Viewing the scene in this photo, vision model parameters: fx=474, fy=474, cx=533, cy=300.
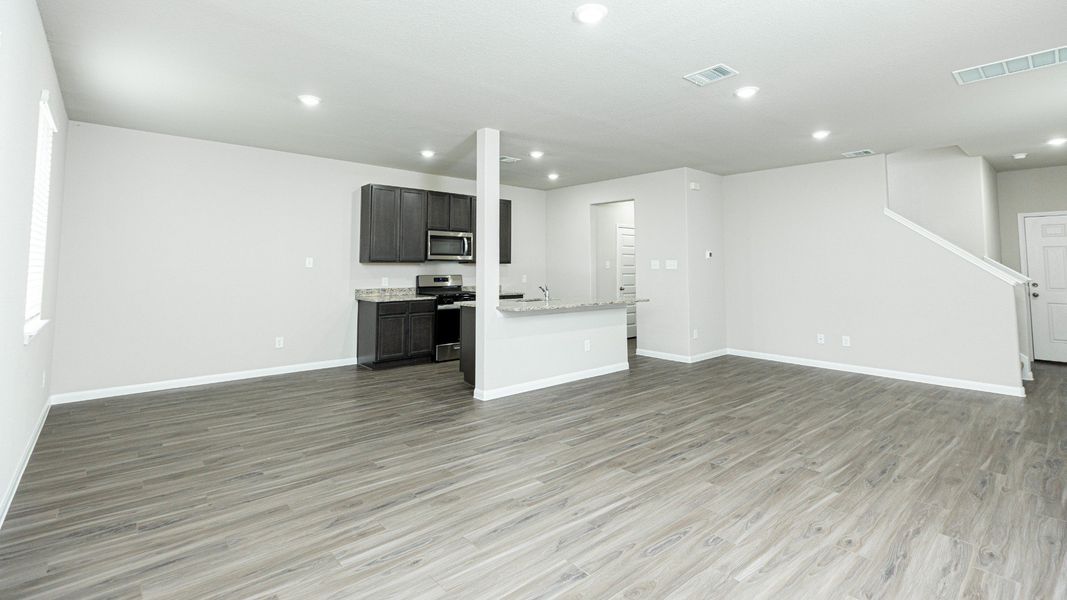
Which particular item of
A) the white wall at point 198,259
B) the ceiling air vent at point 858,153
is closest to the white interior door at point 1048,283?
the ceiling air vent at point 858,153

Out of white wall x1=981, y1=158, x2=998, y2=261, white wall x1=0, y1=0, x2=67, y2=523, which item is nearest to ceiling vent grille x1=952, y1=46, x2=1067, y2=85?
white wall x1=981, y1=158, x2=998, y2=261

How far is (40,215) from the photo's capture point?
10.6 ft

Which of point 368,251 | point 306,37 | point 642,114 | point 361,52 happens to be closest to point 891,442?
point 642,114

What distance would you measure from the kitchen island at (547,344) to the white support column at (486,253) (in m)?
0.08

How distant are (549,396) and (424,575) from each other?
284 centimetres

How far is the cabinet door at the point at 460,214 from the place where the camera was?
6.57m

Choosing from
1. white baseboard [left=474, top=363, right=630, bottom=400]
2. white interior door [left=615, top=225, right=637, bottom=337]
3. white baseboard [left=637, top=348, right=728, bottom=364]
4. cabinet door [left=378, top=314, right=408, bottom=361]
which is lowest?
white baseboard [left=474, top=363, right=630, bottom=400]

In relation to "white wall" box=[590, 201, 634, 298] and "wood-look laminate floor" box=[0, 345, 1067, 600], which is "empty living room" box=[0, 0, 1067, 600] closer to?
"wood-look laminate floor" box=[0, 345, 1067, 600]

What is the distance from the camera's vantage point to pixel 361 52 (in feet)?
9.86

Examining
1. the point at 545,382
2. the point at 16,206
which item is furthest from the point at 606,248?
the point at 16,206

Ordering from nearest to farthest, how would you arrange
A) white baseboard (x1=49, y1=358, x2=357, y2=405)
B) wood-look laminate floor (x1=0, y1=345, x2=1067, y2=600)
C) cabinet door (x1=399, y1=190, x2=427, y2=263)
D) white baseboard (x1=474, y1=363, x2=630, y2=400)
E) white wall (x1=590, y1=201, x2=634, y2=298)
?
1. wood-look laminate floor (x1=0, y1=345, x2=1067, y2=600)
2. white baseboard (x1=49, y1=358, x2=357, y2=405)
3. white baseboard (x1=474, y1=363, x2=630, y2=400)
4. cabinet door (x1=399, y1=190, x2=427, y2=263)
5. white wall (x1=590, y1=201, x2=634, y2=298)

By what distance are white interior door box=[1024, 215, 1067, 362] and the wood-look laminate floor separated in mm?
2548

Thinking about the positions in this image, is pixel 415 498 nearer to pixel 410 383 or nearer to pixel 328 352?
pixel 410 383

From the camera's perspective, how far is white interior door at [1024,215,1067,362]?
19.7 feet
